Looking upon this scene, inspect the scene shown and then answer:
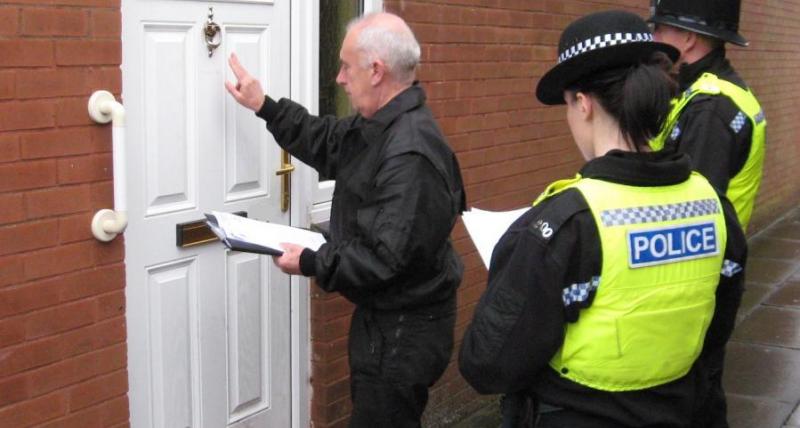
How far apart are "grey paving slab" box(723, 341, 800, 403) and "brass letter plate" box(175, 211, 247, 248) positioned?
3.94 metres

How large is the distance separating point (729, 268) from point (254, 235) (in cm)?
153

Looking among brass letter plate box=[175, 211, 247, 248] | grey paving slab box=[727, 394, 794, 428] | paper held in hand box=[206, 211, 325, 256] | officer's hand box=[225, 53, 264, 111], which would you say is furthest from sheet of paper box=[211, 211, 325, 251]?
grey paving slab box=[727, 394, 794, 428]

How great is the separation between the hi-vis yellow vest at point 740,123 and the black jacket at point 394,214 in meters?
1.00

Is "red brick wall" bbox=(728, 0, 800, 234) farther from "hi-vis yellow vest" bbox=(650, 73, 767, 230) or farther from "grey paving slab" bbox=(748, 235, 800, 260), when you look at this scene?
"hi-vis yellow vest" bbox=(650, 73, 767, 230)

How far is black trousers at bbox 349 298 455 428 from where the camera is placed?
12.2 feet

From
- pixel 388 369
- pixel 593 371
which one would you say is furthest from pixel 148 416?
pixel 593 371

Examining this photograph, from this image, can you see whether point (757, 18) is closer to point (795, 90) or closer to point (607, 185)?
point (795, 90)

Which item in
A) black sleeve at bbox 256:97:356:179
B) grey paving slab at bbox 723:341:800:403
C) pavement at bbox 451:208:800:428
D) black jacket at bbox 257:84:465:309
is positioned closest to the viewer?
black jacket at bbox 257:84:465:309

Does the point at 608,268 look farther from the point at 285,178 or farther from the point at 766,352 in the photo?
the point at 766,352

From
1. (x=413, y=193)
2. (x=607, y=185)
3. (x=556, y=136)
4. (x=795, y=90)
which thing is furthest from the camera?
(x=795, y=90)

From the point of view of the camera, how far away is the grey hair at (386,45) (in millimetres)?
3658

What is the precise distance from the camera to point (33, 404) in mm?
3391

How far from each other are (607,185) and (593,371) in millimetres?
460

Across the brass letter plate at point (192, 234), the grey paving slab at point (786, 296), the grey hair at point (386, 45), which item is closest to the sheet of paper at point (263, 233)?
the brass letter plate at point (192, 234)
